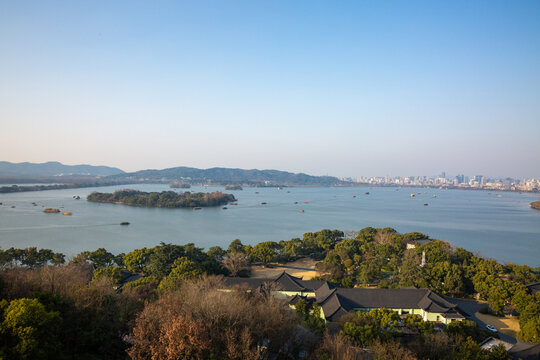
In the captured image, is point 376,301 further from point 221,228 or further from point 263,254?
point 221,228

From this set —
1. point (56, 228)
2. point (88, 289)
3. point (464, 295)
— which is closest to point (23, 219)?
point (56, 228)

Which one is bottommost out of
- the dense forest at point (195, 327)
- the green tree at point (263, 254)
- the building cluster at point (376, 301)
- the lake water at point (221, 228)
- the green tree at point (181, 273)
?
the lake water at point (221, 228)

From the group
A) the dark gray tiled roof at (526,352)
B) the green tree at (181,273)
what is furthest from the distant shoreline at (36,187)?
the dark gray tiled roof at (526,352)

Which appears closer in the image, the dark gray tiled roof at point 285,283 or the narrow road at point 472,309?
the narrow road at point 472,309

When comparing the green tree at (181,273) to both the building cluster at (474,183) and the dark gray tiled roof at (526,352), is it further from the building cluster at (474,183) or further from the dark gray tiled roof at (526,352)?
the building cluster at (474,183)

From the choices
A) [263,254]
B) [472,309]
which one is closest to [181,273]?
[263,254]
